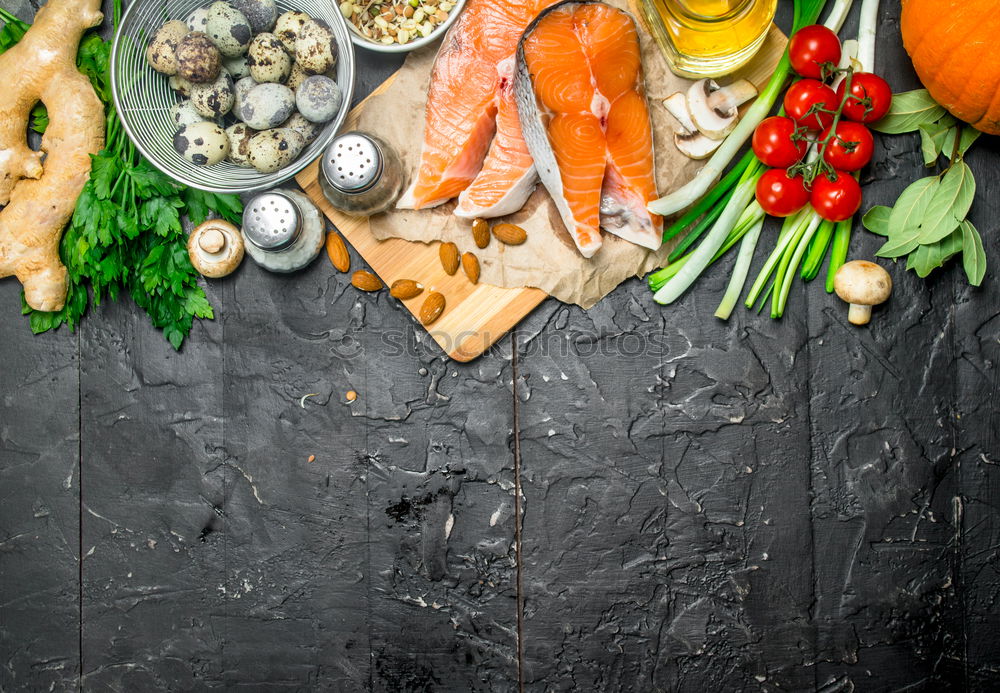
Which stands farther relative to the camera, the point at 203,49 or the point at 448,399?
the point at 448,399

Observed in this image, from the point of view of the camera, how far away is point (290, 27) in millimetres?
1507

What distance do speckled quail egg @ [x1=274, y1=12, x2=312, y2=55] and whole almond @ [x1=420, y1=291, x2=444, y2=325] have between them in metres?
0.59

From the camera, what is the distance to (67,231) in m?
1.61

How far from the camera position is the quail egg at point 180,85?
5.02 ft

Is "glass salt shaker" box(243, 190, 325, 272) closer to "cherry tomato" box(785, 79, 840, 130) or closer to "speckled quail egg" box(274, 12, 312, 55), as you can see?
"speckled quail egg" box(274, 12, 312, 55)

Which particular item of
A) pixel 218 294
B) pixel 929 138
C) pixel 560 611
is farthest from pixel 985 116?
pixel 218 294

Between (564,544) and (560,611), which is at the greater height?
(564,544)

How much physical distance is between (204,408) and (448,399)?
1.87ft

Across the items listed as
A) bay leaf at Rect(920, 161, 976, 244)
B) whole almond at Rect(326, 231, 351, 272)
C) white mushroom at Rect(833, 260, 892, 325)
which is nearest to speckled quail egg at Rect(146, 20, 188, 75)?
whole almond at Rect(326, 231, 351, 272)

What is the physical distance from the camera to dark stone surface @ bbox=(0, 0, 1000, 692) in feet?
5.25

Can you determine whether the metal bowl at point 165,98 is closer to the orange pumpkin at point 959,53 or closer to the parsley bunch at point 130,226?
the parsley bunch at point 130,226

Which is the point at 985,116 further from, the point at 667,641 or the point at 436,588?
the point at 436,588

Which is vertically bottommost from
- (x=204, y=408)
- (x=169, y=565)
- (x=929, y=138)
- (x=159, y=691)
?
(x=159, y=691)

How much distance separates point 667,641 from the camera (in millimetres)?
1620
